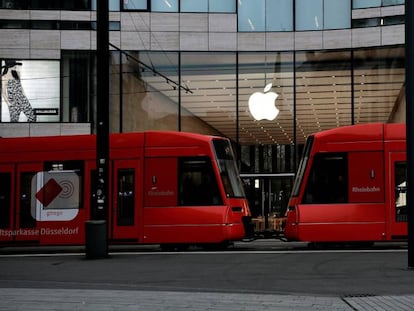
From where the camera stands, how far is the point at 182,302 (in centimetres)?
857

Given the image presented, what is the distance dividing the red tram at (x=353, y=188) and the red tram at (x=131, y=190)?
6.29 ft

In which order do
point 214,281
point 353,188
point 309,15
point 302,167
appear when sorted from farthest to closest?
point 309,15 → point 302,167 → point 353,188 → point 214,281

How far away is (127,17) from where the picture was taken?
27312 mm

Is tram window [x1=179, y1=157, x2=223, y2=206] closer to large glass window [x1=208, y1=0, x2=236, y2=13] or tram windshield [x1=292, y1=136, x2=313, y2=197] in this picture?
tram windshield [x1=292, y1=136, x2=313, y2=197]

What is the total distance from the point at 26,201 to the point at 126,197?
9.93 feet

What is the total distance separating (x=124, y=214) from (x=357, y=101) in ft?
42.0

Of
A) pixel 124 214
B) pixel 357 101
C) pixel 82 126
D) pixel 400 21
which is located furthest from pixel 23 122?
pixel 400 21

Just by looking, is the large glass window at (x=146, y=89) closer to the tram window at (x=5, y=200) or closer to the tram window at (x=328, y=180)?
the tram window at (x=5, y=200)

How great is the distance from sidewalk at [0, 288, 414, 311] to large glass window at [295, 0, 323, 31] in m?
19.6

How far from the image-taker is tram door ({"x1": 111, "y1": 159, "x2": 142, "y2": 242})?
18219mm

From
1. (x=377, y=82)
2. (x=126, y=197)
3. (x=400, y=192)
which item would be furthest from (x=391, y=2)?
(x=126, y=197)

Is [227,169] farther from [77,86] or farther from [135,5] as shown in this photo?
[135,5]

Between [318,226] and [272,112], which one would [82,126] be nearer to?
[272,112]

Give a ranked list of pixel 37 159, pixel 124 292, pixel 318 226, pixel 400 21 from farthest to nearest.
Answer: pixel 400 21 < pixel 37 159 < pixel 318 226 < pixel 124 292
